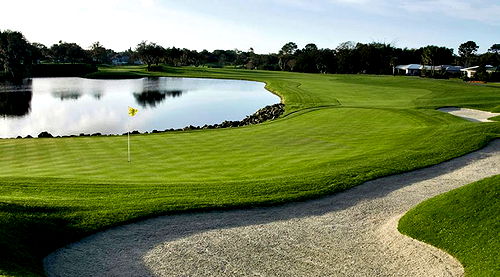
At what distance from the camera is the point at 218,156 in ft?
82.1

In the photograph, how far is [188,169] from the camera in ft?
71.0

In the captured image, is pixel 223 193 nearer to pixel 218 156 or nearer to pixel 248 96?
pixel 218 156

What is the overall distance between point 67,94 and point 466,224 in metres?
75.3

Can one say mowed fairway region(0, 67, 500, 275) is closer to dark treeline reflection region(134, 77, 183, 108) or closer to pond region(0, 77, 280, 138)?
pond region(0, 77, 280, 138)

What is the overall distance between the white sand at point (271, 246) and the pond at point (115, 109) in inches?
1078

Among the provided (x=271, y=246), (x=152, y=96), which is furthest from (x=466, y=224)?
(x=152, y=96)

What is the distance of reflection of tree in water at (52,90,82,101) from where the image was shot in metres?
70.6

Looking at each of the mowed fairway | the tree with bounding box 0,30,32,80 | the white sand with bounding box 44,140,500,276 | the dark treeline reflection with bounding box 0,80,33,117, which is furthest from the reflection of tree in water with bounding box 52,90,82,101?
the white sand with bounding box 44,140,500,276

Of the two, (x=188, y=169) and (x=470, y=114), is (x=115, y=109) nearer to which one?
(x=188, y=169)

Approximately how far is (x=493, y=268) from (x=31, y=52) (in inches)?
5957

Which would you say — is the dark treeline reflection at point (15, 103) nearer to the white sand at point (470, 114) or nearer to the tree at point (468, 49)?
the white sand at point (470, 114)

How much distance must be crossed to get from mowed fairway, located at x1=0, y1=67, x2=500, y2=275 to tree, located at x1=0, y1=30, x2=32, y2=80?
102 metres

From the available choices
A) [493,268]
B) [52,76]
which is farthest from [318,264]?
[52,76]

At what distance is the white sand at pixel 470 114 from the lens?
39.0 m
